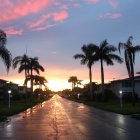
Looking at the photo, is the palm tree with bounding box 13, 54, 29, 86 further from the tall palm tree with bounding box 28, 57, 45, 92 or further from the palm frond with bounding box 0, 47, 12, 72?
the palm frond with bounding box 0, 47, 12, 72

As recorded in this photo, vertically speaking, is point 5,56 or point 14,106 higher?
point 5,56

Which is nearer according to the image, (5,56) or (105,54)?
(5,56)

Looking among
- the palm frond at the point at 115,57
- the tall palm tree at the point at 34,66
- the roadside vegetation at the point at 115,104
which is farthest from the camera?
the tall palm tree at the point at 34,66

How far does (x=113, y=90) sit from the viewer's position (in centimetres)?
10588

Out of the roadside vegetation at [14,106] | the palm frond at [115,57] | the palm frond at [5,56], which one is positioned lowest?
the roadside vegetation at [14,106]

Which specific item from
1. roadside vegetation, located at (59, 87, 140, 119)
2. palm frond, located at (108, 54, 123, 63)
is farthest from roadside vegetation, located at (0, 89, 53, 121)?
palm frond, located at (108, 54, 123, 63)

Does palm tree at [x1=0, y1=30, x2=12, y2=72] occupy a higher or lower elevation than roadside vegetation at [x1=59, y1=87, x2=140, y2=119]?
higher

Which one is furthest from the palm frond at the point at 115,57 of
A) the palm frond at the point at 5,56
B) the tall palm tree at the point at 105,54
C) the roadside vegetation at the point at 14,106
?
the palm frond at the point at 5,56

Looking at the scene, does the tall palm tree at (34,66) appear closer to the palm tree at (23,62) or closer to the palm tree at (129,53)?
the palm tree at (23,62)

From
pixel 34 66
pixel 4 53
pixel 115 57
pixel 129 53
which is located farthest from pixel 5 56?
pixel 34 66

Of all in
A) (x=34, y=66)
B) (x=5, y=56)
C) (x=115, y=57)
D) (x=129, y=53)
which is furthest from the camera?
(x=34, y=66)

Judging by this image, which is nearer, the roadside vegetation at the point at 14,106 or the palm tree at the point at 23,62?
the roadside vegetation at the point at 14,106

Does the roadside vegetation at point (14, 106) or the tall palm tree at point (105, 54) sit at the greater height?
the tall palm tree at point (105, 54)

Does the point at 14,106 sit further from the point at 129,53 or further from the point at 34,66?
the point at 34,66
